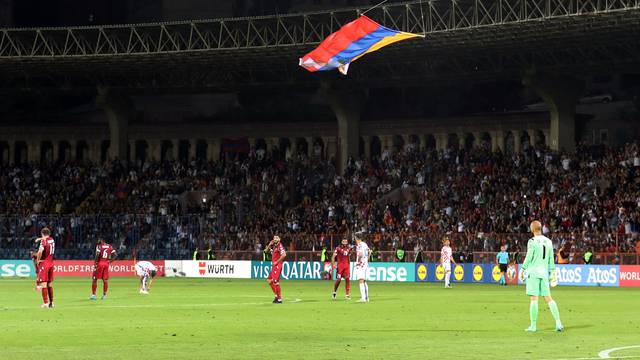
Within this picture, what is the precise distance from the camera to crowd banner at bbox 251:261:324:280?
188 ft

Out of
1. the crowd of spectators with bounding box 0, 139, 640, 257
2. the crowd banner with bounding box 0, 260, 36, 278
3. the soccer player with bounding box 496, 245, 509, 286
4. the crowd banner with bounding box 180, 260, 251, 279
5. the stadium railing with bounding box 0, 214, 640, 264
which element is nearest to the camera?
the soccer player with bounding box 496, 245, 509, 286

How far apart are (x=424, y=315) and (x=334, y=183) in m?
41.7

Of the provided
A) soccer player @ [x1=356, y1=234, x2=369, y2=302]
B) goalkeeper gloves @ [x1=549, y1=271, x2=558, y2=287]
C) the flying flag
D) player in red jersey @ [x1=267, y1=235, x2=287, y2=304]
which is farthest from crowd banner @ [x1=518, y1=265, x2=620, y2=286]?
goalkeeper gloves @ [x1=549, y1=271, x2=558, y2=287]

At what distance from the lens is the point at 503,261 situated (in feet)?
164

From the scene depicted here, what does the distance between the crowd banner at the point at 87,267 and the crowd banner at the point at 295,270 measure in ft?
18.7

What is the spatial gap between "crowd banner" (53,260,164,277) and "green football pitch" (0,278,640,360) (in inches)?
873

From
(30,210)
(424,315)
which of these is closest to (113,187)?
(30,210)

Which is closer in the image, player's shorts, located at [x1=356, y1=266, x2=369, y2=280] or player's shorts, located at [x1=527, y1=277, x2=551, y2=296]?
player's shorts, located at [x1=527, y1=277, x2=551, y2=296]

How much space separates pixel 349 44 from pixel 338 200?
29.0m

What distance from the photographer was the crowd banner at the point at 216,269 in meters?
59.3

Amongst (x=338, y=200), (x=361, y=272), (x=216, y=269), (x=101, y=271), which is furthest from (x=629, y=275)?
(x=338, y=200)

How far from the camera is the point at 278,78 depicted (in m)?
72.4

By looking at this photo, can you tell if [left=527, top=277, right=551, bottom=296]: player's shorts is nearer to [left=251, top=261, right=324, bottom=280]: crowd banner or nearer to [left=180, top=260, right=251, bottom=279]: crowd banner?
[left=251, top=261, right=324, bottom=280]: crowd banner

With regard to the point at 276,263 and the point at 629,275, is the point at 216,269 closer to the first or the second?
the point at 629,275
